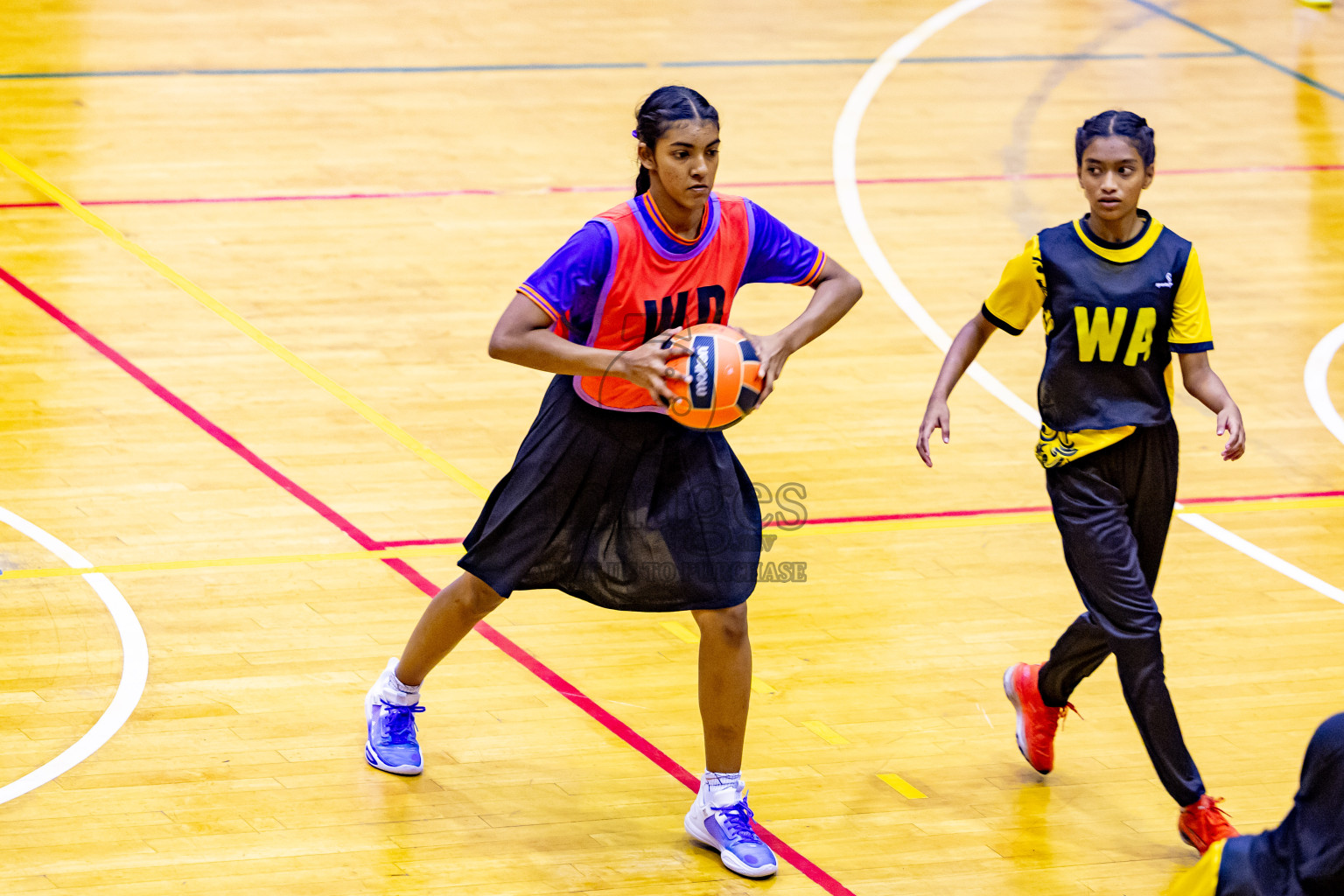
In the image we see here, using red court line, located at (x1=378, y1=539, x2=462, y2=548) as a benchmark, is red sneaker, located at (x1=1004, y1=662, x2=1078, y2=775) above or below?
above

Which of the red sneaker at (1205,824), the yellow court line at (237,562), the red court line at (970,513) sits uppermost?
the red court line at (970,513)

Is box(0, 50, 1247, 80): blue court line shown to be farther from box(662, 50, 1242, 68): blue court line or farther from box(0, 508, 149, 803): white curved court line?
box(0, 508, 149, 803): white curved court line

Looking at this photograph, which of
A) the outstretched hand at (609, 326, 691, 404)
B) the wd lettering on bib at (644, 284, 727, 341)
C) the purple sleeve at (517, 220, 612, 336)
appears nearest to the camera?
the outstretched hand at (609, 326, 691, 404)

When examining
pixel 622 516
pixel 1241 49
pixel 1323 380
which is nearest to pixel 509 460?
pixel 622 516

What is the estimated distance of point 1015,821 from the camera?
189 inches

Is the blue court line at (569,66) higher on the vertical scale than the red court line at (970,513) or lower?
higher

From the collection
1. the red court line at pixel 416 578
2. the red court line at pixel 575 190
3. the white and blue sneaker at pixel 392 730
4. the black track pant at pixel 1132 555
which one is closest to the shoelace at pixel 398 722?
the white and blue sneaker at pixel 392 730

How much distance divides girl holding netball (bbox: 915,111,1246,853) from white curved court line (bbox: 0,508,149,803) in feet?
8.07

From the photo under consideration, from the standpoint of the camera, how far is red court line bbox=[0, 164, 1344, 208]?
29.2 feet

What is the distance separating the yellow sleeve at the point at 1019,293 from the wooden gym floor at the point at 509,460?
4.38 ft

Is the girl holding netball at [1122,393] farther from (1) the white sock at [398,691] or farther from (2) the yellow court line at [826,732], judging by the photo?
(1) the white sock at [398,691]

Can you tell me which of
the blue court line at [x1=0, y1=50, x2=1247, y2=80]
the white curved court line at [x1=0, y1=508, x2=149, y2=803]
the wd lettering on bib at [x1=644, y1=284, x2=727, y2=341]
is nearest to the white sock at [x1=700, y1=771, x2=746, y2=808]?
the wd lettering on bib at [x1=644, y1=284, x2=727, y2=341]

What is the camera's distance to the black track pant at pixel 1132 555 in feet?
14.8

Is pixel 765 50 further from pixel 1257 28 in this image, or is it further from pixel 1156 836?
pixel 1156 836
